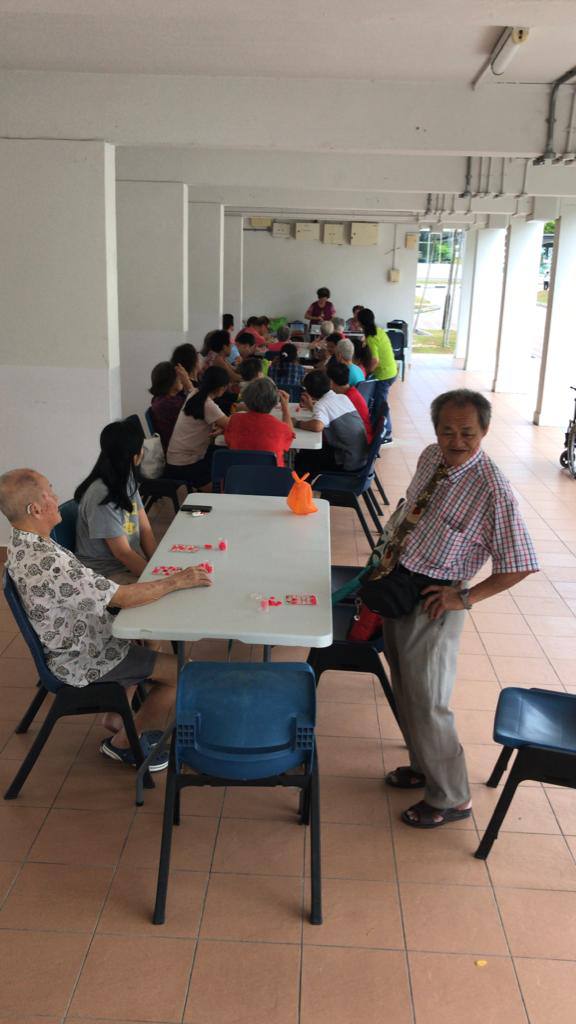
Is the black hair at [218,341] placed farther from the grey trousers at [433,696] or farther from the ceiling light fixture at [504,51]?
the grey trousers at [433,696]

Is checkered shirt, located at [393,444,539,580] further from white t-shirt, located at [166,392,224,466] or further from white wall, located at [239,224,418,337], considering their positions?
white wall, located at [239,224,418,337]

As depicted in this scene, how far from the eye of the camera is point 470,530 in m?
2.62

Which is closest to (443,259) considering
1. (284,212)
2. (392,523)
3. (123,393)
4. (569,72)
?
(284,212)

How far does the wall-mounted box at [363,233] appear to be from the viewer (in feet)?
57.0

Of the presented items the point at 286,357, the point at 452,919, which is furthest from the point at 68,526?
the point at 286,357

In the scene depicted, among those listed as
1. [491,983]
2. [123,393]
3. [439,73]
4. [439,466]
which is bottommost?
[491,983]

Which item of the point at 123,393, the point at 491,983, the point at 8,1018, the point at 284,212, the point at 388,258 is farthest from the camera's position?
the point at 388,258

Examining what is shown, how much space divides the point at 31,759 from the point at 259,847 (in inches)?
32.1

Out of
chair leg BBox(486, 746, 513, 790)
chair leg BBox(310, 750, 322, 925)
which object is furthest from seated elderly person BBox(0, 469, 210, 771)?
chair leg BBox(486, 746, 513, 790)

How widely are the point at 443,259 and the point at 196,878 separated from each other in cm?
2846

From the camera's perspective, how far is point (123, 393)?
8.66 meters

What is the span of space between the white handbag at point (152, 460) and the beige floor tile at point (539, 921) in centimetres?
337

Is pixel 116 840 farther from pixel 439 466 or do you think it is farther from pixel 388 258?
pixel 388 258

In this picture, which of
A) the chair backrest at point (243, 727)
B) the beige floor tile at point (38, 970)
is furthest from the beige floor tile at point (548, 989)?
the beige floor tile at point (38, 970)
